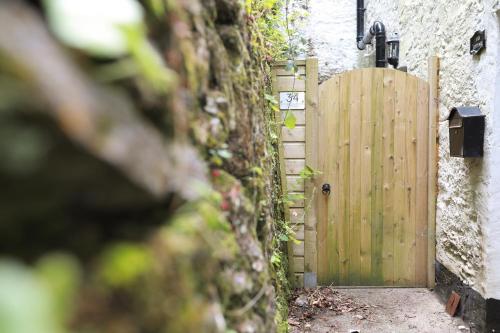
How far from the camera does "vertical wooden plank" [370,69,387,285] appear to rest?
324cm

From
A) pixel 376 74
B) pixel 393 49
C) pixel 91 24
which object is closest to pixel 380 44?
pixel 393 49

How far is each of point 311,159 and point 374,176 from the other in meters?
0.53

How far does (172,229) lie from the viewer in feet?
1.95

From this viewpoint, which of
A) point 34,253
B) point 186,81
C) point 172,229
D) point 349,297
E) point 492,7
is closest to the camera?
point 34,253

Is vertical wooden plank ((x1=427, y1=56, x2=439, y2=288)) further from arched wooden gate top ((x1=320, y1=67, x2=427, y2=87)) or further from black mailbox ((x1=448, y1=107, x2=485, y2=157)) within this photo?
black mailbox ((x1=448, y1=107, x2=485, y2=157))

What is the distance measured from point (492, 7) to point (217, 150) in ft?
7.20

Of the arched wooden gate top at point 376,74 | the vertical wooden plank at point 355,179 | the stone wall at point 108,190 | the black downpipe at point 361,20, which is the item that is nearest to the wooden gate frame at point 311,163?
the arched wooden gate top at point 376,74

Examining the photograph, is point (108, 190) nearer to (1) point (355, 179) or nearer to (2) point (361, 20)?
(1) point (355, 179)

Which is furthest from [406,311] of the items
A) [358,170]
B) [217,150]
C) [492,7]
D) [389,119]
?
[217,150]

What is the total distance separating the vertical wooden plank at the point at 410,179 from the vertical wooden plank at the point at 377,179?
0.20 meters

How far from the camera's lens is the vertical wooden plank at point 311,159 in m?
3.19

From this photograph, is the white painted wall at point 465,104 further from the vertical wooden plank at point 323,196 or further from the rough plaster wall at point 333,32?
the rough plaster wall at point 333,32

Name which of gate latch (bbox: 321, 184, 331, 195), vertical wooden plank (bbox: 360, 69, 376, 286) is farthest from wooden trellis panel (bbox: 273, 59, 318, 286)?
vertical wooden plank (bbox: 360, 69, 376, 286)

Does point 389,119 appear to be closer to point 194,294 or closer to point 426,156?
point 426,156
